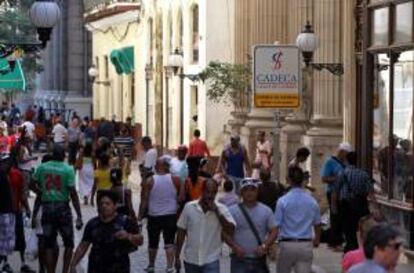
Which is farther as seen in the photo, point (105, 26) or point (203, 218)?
point (105, 26)

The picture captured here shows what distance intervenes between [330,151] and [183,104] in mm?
15123

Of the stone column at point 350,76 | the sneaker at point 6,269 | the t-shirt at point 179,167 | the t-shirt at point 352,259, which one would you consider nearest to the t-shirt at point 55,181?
the sneaker at point 6,269

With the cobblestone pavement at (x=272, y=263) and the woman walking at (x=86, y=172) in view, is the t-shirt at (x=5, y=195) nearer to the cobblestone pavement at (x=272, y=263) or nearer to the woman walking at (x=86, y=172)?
the cobblestone pavement at (x=272, y=263)

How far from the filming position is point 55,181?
14.5m

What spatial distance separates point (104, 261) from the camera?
10.3 meters

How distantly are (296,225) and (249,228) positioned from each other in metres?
0.68

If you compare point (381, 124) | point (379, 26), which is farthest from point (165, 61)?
point (381, 124)

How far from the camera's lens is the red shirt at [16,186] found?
15367 mm

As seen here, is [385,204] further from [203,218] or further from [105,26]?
[105,26]

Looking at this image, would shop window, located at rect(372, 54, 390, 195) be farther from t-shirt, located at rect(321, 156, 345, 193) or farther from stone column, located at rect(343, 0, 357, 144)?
stone column, located at rect(343, 0, 357, 144)

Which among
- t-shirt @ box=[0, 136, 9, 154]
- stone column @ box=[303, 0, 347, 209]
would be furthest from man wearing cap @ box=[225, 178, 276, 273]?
t-shirt @ box=[0, 136, 9, 154]

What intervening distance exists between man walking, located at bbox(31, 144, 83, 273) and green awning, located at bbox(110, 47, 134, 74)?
3289cm

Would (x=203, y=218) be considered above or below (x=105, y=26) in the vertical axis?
below

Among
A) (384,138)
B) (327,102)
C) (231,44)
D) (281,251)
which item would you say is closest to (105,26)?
(231,44)
